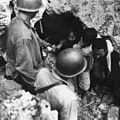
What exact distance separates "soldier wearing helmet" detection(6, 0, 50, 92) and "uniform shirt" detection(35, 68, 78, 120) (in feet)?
1.63

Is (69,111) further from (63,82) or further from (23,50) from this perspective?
(23,50)

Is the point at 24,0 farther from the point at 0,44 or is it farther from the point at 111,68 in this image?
the point at 111,68

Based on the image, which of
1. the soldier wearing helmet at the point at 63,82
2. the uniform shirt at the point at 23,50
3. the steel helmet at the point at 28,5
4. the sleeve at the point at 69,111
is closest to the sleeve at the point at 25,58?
the uniform shirt at the point at 23,50

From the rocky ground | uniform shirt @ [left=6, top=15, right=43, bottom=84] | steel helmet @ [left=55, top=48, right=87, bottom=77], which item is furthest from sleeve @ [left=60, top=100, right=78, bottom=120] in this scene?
the rocky ground

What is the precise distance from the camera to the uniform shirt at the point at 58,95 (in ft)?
23.4

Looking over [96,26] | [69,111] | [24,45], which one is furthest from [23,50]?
[96,26]

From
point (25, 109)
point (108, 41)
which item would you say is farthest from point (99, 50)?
point (25, 109)

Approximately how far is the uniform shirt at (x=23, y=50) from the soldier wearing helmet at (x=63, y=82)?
47cm

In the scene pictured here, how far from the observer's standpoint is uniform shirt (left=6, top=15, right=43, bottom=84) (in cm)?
757

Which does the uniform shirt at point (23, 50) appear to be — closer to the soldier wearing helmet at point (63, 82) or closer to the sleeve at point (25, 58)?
the sleeve at point (25, 58)

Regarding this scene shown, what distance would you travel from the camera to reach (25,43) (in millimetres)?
7547

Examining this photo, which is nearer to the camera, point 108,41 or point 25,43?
point 25,43

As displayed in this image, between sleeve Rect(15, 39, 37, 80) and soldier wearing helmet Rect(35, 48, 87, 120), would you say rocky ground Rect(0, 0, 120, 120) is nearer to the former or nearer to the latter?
sleeve Rect(15, 39, 37, 80)

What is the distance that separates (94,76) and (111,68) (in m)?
0.45
